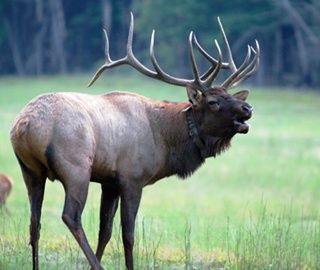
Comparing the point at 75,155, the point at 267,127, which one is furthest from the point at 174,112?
the point at 267,127

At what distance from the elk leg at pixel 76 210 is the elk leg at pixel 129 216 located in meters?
0.65

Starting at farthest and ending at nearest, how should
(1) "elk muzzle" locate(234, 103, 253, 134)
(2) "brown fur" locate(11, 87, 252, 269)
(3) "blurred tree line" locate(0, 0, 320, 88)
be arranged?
1. (3) "blurred tree line" locate(0, 0, 320, 88)
2. (1) "elk muzzle" locate(234, 103, 253, 134)
3. (2) "brown fur" locate(11, 87, 252, 269)

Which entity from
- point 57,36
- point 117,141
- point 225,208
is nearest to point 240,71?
point 117,141

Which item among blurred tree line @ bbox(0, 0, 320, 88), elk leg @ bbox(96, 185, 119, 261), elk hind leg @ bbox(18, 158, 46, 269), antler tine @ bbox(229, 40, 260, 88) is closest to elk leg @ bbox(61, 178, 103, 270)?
elk hind leg @ bbox(18, 158, 46, 269)

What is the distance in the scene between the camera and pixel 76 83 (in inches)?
1849

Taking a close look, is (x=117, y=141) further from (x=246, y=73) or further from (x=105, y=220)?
(x=246, y=73)

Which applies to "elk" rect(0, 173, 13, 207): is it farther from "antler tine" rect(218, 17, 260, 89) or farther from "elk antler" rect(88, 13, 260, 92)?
"antler tine" rect(218, 17, 260, 89)

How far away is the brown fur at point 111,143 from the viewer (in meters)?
6.63

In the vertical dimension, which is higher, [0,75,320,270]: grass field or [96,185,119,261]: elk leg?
[96,185,119,261]: elk leg

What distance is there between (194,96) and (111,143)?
0.98m

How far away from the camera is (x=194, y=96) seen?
7.73 meters

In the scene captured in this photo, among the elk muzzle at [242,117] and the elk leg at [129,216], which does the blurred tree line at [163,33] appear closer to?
the elk muzzle at [242,117]

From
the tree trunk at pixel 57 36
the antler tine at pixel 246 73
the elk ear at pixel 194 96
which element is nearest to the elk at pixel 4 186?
the antler tine at pixel 246 73

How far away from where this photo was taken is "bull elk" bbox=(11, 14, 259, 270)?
664cm
